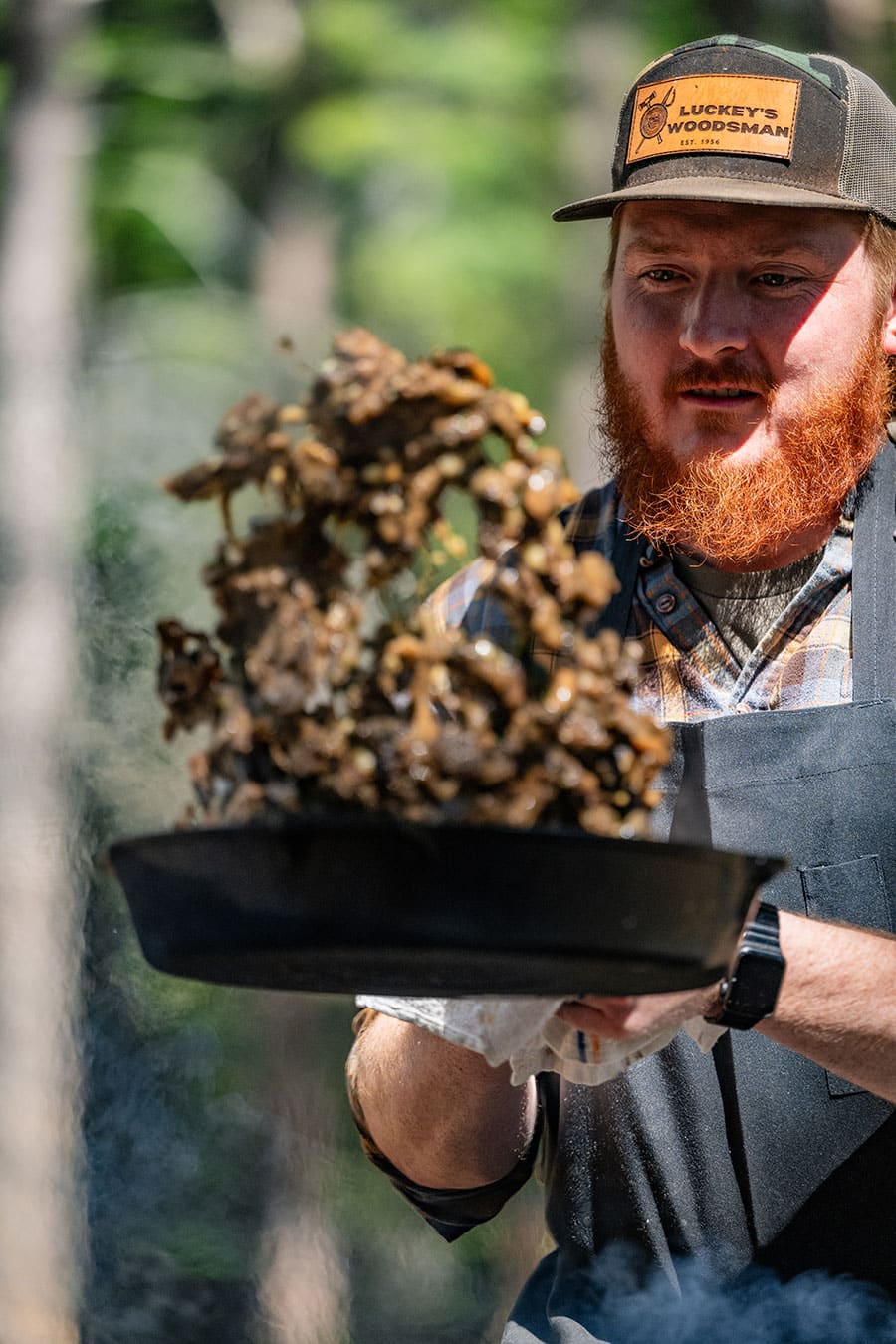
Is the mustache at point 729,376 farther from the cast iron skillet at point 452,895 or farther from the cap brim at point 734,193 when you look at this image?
the cast iron skillet at point 452,895

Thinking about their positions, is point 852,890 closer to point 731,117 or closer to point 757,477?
point 757,477

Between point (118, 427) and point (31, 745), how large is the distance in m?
0.72

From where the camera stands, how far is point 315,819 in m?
1.00

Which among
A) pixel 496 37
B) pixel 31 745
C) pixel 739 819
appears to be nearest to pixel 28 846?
pixel 31 745

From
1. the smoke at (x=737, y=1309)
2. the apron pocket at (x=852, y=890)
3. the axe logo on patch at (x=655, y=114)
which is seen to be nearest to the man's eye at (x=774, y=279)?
the axe logo on patch at (x=655, y=114)

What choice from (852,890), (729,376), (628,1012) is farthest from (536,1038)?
(729,376)

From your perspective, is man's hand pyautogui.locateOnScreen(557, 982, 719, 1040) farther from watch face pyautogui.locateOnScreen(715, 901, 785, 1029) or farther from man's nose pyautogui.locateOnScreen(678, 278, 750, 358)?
man's nose pyautogui.locateOnScreen(678, 278, 750, 358)

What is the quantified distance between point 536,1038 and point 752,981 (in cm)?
20

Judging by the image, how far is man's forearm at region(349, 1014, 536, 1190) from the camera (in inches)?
65.7

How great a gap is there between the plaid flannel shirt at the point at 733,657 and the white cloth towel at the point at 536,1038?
0.54 meters

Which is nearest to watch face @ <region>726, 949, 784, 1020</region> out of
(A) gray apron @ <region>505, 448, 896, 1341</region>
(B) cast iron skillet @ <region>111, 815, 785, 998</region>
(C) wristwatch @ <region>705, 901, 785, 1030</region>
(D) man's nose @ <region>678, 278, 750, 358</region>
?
(C) wristwatch @ <region>705, 901, 785, 1030</region>

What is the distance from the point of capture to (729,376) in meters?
1.83

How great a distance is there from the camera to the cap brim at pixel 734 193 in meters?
1.79

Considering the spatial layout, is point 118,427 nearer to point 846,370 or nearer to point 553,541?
point 846,370
